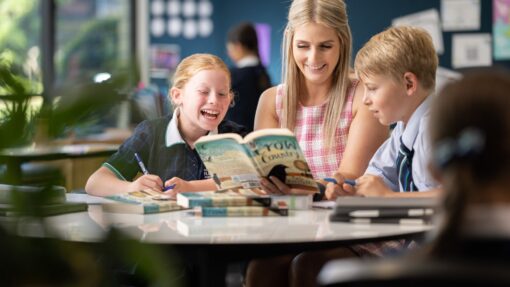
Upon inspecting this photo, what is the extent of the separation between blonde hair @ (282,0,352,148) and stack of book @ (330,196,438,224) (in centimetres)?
85

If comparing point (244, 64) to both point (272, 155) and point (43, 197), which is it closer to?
point (272, 155)

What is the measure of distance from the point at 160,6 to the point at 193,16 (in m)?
0.32

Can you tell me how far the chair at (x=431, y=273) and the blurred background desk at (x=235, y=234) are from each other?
0.70 m

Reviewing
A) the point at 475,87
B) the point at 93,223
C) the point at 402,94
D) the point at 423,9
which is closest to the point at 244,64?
the point at 423,9

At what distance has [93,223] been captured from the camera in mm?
2076

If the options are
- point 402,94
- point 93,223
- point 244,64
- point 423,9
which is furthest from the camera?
point 423,9

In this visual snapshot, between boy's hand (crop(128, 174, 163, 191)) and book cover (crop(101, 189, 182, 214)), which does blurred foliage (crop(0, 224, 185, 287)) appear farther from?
boy's hand (crop(128, 174, 163, 191))

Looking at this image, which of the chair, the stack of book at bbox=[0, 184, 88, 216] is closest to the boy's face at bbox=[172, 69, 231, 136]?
the chair

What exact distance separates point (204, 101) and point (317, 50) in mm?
375

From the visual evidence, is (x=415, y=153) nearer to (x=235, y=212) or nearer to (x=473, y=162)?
(x=235, y=212)

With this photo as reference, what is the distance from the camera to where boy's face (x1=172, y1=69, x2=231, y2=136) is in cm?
290

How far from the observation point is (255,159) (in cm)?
234

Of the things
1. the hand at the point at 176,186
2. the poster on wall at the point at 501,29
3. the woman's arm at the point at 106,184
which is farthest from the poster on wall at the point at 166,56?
the hand at the point at 176,186

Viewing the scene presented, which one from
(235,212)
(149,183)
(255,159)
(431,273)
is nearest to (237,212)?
(235,212)
